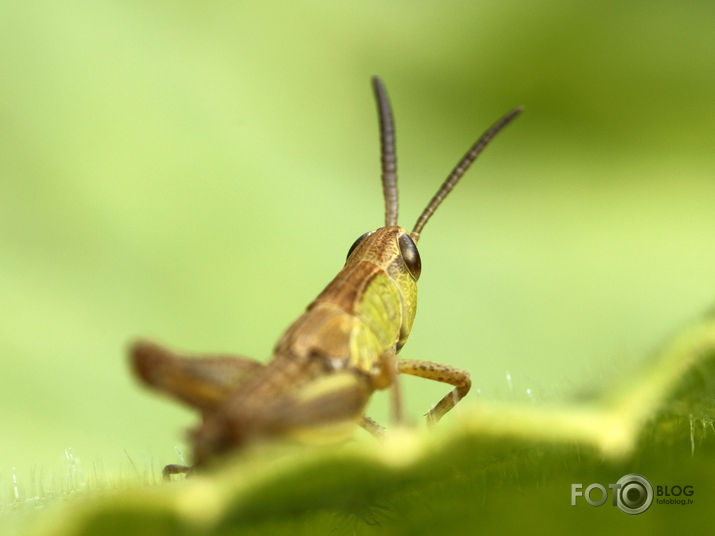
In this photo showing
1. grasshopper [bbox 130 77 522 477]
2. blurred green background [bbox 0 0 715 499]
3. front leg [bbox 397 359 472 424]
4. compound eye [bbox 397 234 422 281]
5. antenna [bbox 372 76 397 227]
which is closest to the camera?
grasshopper [bbox 130 77 522 477]

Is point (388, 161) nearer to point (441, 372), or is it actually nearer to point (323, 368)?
point (441, 372)

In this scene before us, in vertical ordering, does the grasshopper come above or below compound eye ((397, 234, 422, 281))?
below

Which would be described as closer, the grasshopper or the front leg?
the grasshopper

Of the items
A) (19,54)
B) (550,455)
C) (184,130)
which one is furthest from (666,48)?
(550,455)

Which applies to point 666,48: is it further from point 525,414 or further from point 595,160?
point 525,414

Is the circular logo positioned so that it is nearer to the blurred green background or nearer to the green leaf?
the green leaf

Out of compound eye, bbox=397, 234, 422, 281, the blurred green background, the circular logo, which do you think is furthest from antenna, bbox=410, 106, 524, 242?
the circular logo

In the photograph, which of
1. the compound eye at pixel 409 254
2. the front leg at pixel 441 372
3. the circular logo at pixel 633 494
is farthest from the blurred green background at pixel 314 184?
the circular logo at pixel 633 494
